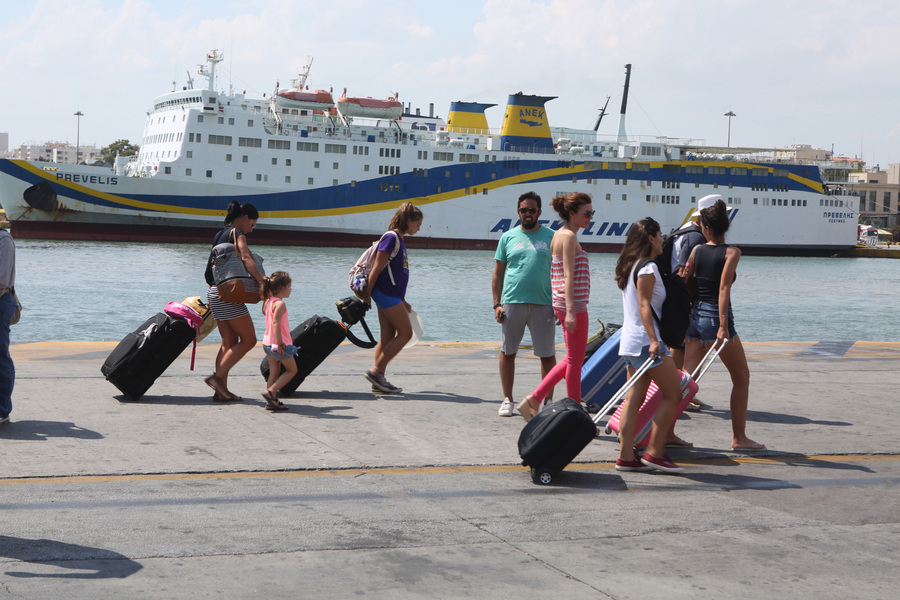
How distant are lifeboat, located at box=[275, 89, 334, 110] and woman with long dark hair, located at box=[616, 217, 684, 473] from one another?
4751 centimetres

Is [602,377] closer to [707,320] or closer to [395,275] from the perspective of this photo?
[707,320]

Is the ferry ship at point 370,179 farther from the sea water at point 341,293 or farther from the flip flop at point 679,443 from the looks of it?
the flip flop at point 679,443

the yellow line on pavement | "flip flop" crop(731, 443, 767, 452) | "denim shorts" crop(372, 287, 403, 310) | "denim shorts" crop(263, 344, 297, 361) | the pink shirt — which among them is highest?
"denim shorts" crop(372, 287, 403, 310)

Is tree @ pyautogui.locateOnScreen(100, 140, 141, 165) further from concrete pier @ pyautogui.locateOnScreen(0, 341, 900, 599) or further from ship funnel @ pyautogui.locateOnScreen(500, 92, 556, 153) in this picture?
concrete pier @ pyautogui.locateOnScreen(0, 341, 900, 599)

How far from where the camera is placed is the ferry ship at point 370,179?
46.6m

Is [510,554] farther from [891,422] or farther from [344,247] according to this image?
[344,247]

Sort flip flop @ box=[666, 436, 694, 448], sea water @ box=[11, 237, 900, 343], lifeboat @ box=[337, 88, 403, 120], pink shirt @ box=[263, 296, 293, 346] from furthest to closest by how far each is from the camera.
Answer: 1. lifeboat @ box=[337, 88, 403, 120]
2. sea water @ box=[11, 237, 900, 343]
3. pink shirt @ box=[263, 296, 293, 346]
4. flip flop @ box=[666, 436, 694, 448]

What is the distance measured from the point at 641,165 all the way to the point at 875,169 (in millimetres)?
90972

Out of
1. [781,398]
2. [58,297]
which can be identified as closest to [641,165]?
[58,297]

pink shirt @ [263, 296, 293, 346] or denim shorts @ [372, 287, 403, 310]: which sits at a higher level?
denim shorts @ [372, 287, 403, 310]

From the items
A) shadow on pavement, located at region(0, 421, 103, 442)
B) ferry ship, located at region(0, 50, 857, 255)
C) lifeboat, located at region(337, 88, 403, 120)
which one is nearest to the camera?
shadow on pavement, located at region(0, 421, 103, 442)

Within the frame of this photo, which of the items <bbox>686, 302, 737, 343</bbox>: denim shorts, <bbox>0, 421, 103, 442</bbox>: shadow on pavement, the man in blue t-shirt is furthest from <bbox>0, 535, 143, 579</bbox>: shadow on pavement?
<bbox>686, 302, 737, 343</bbox>: denim shorts

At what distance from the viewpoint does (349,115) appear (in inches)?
2013

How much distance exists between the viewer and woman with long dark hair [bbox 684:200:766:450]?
5195mm
